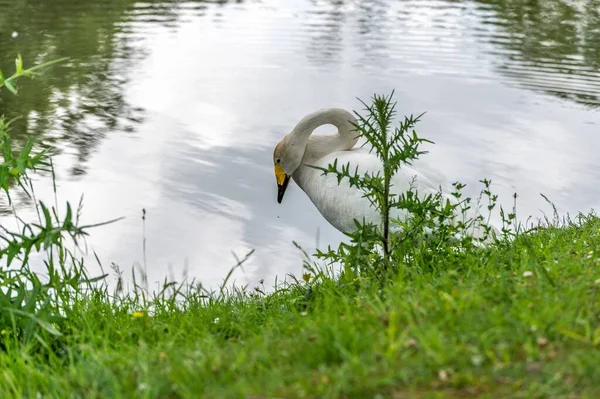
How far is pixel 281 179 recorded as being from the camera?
8.17 m

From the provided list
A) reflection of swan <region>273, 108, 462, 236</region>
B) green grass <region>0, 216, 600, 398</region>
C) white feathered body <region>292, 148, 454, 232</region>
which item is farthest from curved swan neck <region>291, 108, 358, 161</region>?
green grass <region>0, 216, 600, 398</region>

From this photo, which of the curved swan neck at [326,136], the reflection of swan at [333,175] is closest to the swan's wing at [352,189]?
the reflection of swan at [333,175]

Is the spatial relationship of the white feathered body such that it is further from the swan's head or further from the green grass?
the green grass

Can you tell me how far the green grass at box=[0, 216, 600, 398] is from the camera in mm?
2660

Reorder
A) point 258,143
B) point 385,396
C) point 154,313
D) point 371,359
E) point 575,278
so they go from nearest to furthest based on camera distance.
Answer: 1. point 385,396
2. point 371,359
3. point 575,278
4. point 154,313
5. point 258,143

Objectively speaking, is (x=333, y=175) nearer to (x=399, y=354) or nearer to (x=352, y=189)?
(x=352, y=189)

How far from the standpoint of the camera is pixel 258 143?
1054 centimetres

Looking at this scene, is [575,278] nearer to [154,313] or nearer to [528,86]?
[154,313]

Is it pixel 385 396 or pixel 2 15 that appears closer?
pixel 385 396

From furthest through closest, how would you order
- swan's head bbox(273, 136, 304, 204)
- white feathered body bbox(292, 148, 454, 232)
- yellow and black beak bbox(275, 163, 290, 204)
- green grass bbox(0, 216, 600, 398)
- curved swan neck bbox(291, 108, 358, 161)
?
yellow and black beak bbox(275, 163, 290, 204), swan's head bbox(273, 136, 304, 204), curved swan neck bbox(291, 108, 358, 161), white feathered body bbox(292, 148, 454, 232), green grass bbox(0, 216, 600, 398)

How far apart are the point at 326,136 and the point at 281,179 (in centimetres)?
59

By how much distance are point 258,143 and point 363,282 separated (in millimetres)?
6328

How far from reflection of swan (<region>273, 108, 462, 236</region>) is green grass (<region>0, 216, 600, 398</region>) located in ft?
8.74

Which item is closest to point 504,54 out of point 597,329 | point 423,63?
point 423,63
